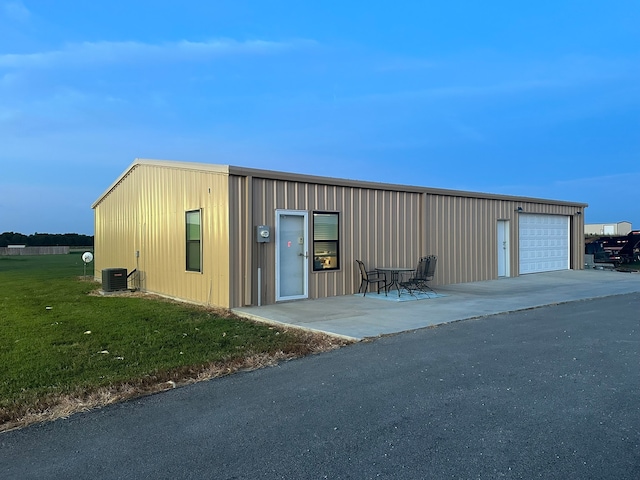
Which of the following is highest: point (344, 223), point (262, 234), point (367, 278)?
point (344, 223)

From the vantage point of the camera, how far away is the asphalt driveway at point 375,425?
297 centimetres

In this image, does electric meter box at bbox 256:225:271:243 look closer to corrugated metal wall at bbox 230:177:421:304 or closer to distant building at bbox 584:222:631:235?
A: corrugated metal wall at bbox 230:177:421:304

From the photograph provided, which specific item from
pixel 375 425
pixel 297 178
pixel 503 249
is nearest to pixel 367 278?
pixel 297 178

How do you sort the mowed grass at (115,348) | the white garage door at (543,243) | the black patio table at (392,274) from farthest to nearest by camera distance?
the white garage door at (543,243) → the black patio table at (392,274) → the mowed grass at (115,348)

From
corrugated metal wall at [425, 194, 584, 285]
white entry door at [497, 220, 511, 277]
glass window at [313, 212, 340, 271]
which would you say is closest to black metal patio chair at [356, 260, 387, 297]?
glass window at [313, 212, 340, 271]

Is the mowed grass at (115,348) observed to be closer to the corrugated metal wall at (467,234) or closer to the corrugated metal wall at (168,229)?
the corrugated metal wall at (168,229)

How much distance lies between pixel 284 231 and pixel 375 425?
7.09 m

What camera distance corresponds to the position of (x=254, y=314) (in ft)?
28.6

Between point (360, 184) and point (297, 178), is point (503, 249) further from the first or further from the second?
point (297, 178)

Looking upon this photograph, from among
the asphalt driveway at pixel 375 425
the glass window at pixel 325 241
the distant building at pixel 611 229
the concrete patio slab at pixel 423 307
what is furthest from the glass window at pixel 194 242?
the distant building at pixel 611 229

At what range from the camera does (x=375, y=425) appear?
3.62 m

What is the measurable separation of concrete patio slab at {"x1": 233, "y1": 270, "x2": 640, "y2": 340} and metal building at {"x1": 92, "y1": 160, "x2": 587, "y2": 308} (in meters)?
0.65

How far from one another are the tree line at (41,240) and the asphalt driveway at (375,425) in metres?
69.7

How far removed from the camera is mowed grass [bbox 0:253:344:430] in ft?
15.0
